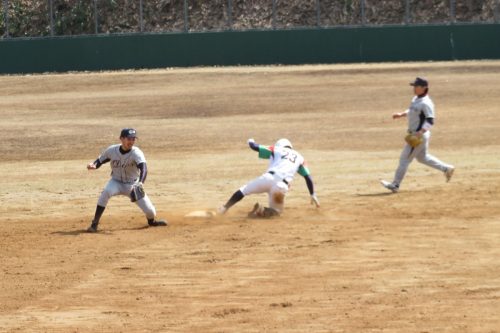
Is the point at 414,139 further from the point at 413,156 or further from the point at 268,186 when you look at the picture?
the point at 268,186

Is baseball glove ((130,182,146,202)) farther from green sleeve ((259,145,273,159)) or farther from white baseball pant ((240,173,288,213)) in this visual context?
green sleeve ((259,145,273,159))

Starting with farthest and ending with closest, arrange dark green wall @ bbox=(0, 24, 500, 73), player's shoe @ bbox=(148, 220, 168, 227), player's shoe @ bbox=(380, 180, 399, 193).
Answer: dark green wall @ bbox=(0, 24, 500, 73) → player's shoe @ bbox=(380, 180, 399, 193) → player's shoe @ bbox=(148, 220, 168, 227)

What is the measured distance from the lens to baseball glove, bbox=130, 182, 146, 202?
55.0 ft

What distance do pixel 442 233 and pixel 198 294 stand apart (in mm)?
4813

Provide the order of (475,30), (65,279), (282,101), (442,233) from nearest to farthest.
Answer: (65,279) < (442,233) < (282,101) < (475,30)

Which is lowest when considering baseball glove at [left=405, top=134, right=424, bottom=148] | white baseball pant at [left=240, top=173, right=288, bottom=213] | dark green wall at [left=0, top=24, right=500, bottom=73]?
dark green wall at [left=0, top=24, right=500, bottom=73]

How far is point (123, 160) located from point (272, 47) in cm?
3044

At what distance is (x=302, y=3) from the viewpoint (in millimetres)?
54062

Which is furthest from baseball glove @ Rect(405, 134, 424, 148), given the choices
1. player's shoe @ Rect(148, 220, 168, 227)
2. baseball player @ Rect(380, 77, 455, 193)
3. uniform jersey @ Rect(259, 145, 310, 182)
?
player's shoe @ Rect(148, 220, 168, 227)

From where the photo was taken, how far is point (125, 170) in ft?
55.9

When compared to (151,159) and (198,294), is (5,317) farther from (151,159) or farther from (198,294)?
(151,159)

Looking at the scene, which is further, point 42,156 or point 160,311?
point 42,156

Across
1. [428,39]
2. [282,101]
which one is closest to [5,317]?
[282,101]

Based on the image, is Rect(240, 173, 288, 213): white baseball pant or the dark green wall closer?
Rect(240, 173, 288, 213): white baseball pant
